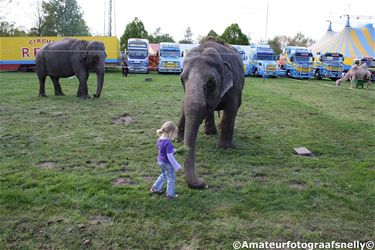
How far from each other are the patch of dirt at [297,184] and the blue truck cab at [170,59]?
1082 inches

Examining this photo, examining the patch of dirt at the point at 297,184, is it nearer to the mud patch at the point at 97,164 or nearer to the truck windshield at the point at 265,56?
the mud patch at the point at 97,164

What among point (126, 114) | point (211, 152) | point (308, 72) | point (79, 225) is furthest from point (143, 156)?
point (308, 72)

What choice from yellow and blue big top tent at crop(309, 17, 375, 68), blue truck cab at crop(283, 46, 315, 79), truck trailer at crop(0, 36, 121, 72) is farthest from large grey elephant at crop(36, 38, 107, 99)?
yellow and blue big top tent at crop(309, 17, 375, 68)

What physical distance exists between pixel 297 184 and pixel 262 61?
29271 mm

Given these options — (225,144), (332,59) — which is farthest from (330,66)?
(225,144)

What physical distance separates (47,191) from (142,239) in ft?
6.28

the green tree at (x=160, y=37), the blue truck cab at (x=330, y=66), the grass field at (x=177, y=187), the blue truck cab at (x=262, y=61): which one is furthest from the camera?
the green tree at (x=160, y=37)

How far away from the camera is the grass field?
406cm

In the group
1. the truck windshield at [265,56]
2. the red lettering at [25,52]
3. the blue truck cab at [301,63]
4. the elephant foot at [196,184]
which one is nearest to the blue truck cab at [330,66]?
the blue truck cab at [301,63]

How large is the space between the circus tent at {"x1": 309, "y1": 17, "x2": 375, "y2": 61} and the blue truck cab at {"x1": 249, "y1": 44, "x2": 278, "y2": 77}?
11.5m

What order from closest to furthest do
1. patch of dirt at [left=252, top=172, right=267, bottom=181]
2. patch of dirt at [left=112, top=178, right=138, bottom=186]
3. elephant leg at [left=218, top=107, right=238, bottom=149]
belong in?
patch of dirt at [left=112, top=178, right=138, bottom=186] → patch of dirt at [left=252, top=172, right=267, bottom=181] → elephant leg at [left=218, top=107, right=238, bottom=149]

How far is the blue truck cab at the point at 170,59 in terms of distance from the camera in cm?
3269

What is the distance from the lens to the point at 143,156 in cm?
688

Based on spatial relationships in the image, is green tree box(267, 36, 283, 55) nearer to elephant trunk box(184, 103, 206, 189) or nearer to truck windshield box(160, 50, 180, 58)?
truck windshield box(160, 50, 180, 58)
